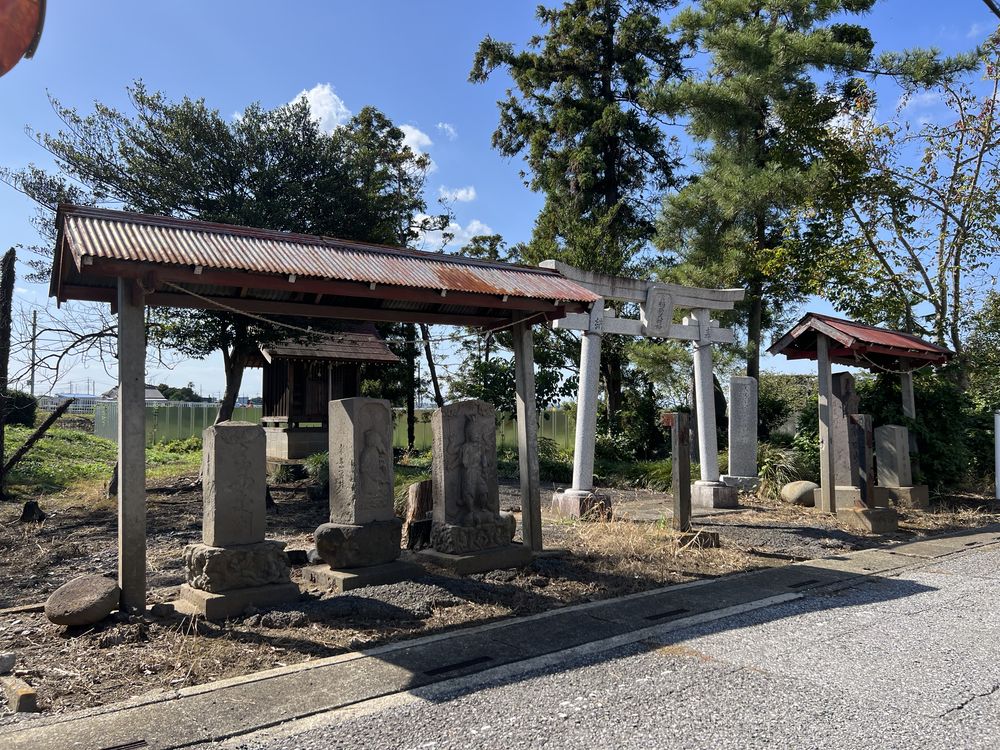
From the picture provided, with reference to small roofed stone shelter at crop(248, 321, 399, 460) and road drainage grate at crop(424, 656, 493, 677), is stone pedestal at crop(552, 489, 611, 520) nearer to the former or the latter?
road drainage grate at crop(424, 656, 493, 677)

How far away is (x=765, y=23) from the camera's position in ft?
58.9

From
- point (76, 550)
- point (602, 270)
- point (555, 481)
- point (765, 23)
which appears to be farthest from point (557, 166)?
Result: point (76, 550)

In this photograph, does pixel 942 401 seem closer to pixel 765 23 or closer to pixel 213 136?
pixel 765 23

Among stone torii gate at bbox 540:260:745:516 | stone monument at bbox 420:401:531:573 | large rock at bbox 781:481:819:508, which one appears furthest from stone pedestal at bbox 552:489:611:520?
large rock at bbox 781:481:819:508

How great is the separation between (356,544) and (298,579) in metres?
0.89

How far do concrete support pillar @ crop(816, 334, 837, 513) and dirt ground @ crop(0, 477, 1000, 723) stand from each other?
47 cm

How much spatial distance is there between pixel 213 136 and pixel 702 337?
32.6 feet

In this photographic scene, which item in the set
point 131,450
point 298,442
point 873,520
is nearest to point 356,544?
point 131,450

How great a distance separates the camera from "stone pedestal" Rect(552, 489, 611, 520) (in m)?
11.3

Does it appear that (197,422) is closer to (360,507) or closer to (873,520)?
(360,507)

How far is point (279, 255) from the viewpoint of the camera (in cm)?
679

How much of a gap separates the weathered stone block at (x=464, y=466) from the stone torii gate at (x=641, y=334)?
9.71ft

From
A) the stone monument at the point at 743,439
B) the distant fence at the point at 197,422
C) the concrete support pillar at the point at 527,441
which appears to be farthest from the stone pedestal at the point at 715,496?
the distant fence at the point at 197,422

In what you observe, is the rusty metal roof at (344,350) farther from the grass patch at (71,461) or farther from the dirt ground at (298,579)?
the dirt ground at (298,579)
